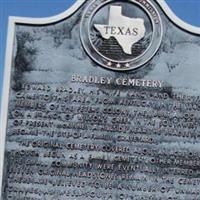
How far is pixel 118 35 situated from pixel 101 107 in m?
0.98

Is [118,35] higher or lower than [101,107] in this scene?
higher

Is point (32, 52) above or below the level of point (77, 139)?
above

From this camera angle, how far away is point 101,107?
28.3 feet

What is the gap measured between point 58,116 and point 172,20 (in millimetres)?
1988

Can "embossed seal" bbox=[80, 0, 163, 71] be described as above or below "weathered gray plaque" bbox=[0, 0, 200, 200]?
above

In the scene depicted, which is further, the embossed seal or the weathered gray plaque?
the embossed seal

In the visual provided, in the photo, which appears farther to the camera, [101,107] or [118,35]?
[118,35]

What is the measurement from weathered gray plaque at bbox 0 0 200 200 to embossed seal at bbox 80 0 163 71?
13mm

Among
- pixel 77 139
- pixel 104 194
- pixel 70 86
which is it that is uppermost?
pixel 70 86

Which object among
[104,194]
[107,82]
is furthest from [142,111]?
[104,194]

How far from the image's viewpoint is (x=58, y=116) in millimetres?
8555

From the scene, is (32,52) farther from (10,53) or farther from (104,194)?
(104,194)

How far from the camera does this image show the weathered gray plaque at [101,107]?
8.49 metres

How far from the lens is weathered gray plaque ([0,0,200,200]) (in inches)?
334
